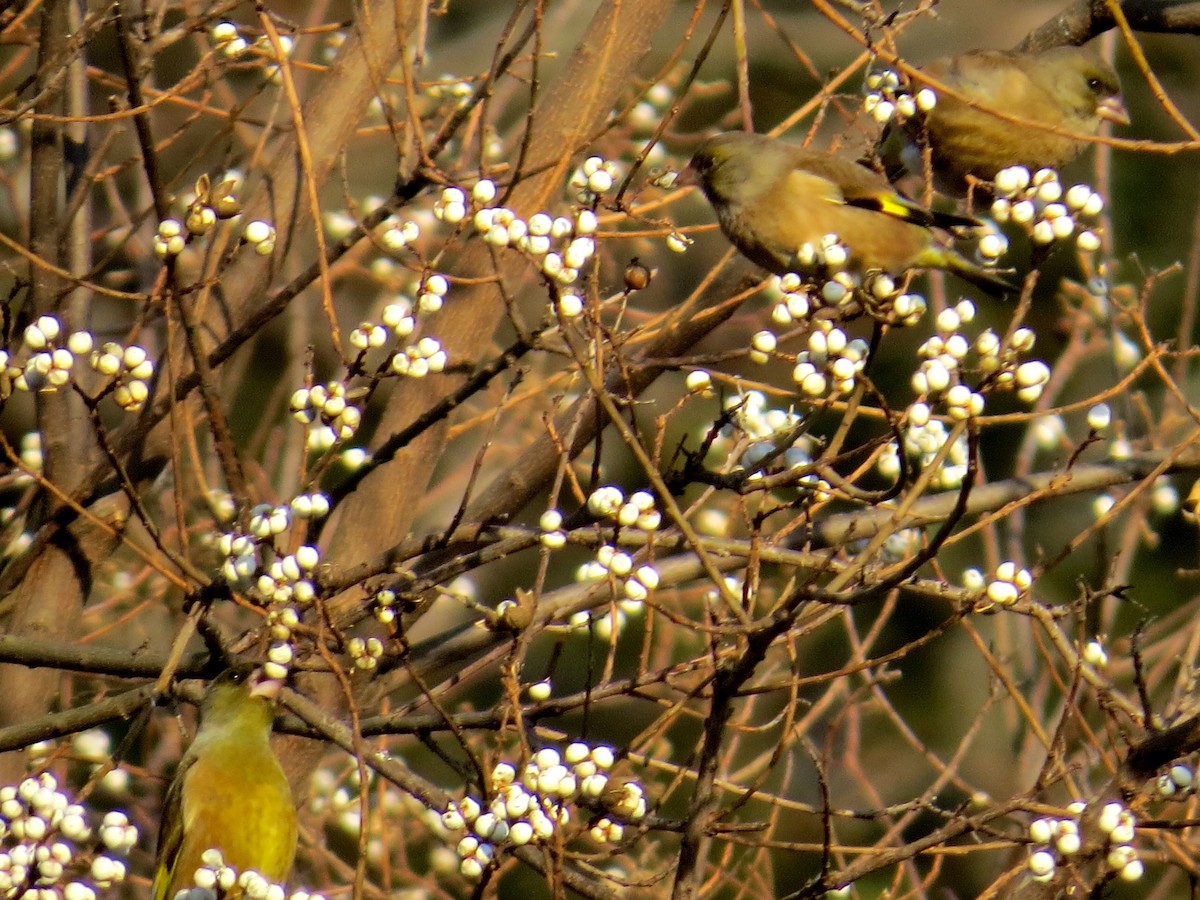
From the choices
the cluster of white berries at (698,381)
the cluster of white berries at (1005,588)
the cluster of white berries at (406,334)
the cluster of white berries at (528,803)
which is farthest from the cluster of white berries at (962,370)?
the cluster of white berries at (406,334)

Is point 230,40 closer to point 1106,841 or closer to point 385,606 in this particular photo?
point 385,606

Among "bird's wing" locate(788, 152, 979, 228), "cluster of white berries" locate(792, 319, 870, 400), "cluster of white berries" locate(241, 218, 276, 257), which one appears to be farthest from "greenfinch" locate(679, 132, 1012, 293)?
"cluster of white berries" locate(241, 218, 276, 257)

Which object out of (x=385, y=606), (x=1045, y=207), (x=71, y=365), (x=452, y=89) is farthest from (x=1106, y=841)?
(x=452, y=89)

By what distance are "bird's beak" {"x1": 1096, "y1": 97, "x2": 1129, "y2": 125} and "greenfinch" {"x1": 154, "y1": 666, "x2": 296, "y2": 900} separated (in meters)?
2.73

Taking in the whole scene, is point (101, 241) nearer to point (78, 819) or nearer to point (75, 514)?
point (75, 514)

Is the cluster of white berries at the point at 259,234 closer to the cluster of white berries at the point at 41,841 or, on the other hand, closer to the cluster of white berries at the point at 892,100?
the cluster of white berries at the point at 41,841

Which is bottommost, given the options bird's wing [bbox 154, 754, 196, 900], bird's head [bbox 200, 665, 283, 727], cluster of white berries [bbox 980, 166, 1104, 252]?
bird's wing [bbox 154, 754, 196, 900]

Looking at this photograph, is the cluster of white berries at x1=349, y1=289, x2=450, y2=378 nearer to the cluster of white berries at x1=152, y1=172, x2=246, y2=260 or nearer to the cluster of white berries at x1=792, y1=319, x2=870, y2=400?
the cluster of white berries at x1=152, y1=172, x2=246, y2=260

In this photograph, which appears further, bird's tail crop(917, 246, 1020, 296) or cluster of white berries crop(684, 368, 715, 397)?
bird's tail crop(917, 246, 1020, 296)

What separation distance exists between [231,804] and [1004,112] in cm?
252

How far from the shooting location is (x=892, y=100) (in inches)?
114

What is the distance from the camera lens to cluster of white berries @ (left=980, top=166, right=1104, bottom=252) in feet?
7.66

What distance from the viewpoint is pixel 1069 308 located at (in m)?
5.29

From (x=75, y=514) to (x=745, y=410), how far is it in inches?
67.6
